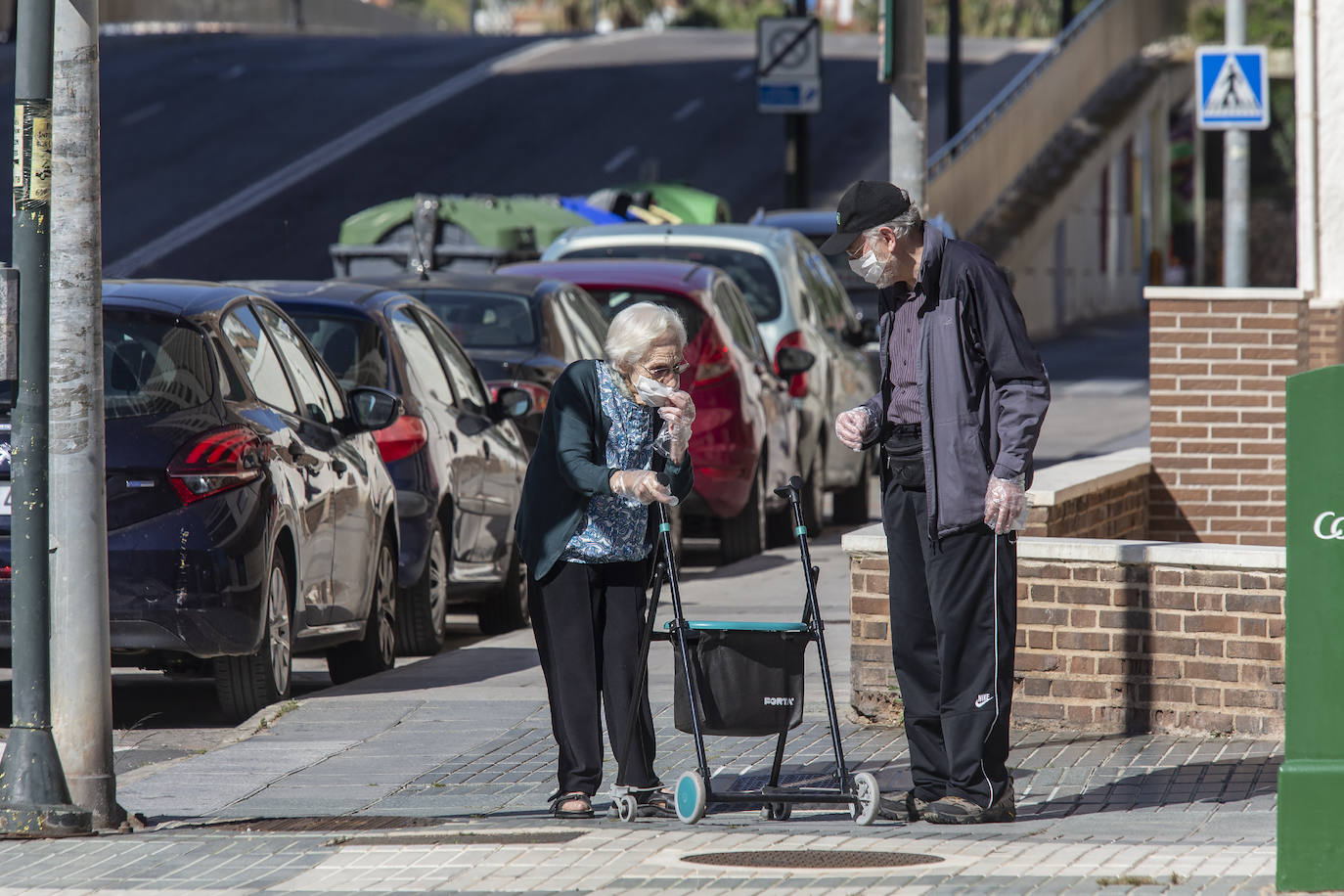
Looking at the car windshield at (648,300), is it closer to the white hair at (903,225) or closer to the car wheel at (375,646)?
the car wheel at (375,646)

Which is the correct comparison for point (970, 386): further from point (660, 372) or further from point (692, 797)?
point (692, 797)

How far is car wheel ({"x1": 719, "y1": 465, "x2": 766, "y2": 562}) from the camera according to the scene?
45.6ft

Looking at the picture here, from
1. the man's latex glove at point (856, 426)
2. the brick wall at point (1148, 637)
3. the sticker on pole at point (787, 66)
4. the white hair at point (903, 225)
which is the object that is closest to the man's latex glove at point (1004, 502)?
the man's latex glove at point (856, 426)

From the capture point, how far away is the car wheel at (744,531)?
13898mm

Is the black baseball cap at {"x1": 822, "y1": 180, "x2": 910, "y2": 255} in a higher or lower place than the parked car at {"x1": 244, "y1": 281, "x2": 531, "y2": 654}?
higher

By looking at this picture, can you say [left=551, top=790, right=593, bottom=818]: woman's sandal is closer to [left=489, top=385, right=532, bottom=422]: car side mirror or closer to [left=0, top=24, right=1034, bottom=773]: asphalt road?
[left=489, top=385, right=532, bottom=422]: car side mirror

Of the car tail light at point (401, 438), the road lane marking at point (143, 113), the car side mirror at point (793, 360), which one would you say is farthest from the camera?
the road lane marking at point (143, 113)

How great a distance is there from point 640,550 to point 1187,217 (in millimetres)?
51235

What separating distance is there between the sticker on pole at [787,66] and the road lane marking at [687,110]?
62.6ft

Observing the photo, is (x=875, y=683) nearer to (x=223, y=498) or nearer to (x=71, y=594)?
(x=223, y=498)

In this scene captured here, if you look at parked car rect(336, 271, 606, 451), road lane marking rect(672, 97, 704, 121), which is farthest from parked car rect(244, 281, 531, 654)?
road lane marking rect(672, 97, 704, 121)

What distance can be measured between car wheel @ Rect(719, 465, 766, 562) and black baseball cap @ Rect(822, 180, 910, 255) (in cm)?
722

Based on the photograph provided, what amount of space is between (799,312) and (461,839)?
9.75 m

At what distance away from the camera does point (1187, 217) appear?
185 feet
